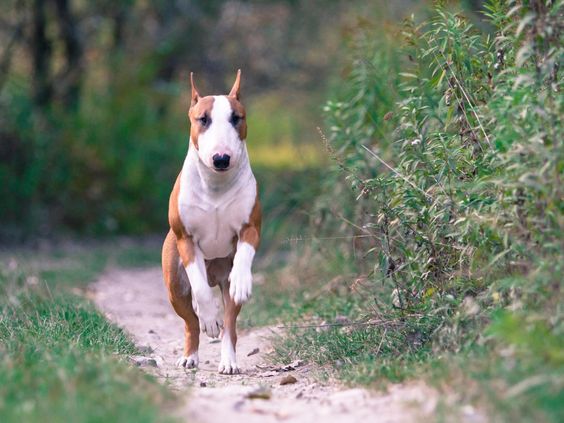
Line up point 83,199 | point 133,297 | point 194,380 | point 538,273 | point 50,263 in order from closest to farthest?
1. point 538,273
2. point 194,380
3. point 133,297
4. point 50,263
5. point 83,199

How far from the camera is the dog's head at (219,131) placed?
6.04 meters

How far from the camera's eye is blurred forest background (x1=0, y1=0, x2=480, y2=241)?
13984mm

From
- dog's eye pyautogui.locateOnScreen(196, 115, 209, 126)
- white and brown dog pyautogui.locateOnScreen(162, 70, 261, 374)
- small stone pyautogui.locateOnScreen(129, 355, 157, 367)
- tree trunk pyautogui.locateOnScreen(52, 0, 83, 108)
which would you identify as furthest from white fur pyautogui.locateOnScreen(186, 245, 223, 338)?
tree trunk pyautogui.locateOnScreen(52, 0, 83, 108)

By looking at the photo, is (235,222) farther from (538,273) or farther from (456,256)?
(538,273)

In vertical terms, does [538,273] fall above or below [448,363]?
above

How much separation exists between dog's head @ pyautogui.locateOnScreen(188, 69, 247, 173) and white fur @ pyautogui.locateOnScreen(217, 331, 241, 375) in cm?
110

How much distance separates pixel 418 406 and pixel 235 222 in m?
2.31

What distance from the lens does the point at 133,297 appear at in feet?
32.2

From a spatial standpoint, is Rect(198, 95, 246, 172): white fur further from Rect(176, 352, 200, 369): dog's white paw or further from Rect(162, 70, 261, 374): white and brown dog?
Rect(176, 352, 200, 369): dog's white paw

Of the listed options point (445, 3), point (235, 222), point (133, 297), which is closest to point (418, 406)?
point (235, 222)

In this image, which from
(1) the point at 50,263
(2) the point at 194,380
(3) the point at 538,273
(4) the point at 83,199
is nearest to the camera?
(3) the point at 538,273

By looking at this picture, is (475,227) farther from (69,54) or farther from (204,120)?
(69,54)

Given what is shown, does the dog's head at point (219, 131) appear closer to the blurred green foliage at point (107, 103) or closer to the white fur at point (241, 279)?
the white fur at point (241, 279)

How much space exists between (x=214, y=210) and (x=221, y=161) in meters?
0.46
